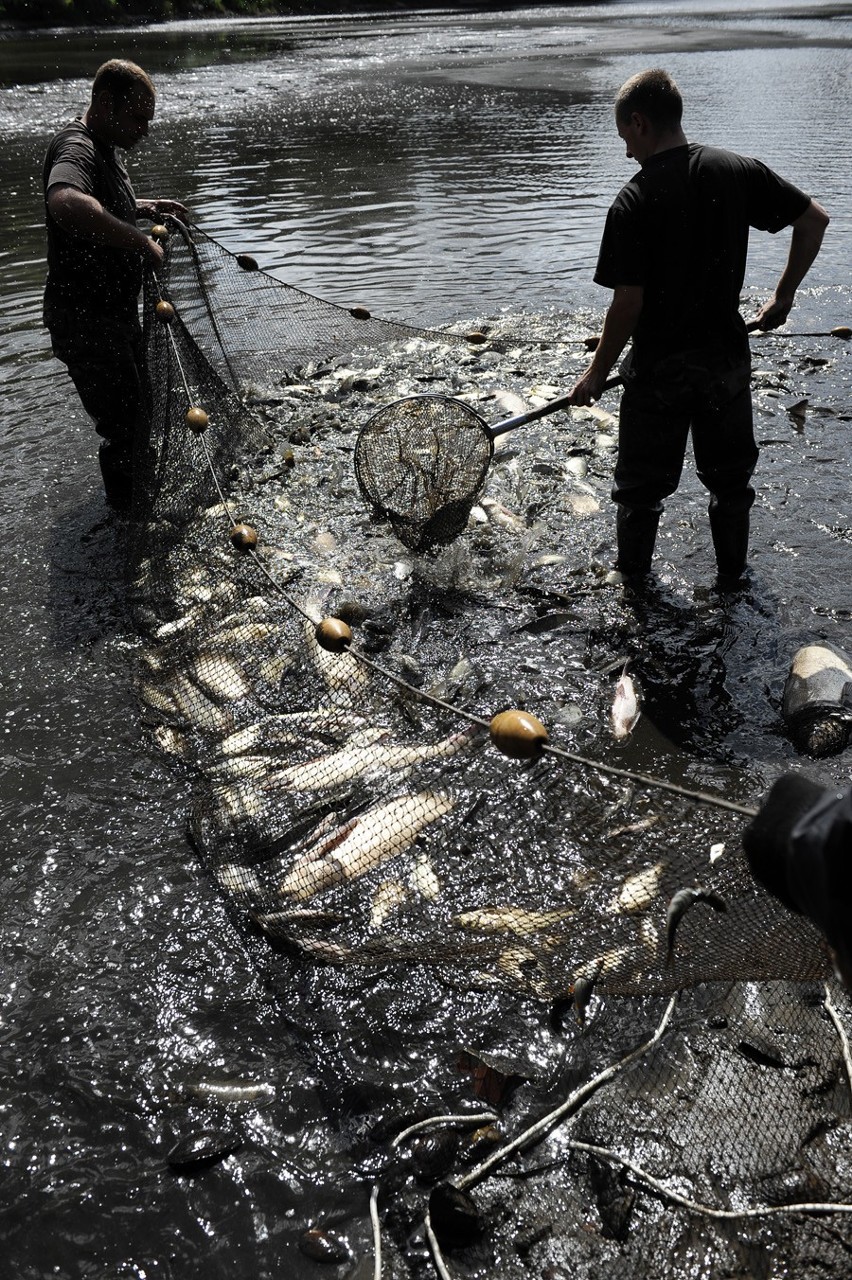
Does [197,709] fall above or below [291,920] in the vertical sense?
above

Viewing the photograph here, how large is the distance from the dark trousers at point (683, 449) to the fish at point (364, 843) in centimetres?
239

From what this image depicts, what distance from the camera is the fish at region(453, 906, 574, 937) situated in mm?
3283

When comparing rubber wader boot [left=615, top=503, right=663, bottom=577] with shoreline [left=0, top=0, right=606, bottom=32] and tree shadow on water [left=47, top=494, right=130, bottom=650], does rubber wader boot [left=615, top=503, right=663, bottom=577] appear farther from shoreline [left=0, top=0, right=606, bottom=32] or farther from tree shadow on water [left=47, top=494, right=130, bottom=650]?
shoreline [left=0, top=0, right=606, bottom=32]

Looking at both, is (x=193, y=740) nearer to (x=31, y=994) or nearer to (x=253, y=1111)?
(x=31, y=994)

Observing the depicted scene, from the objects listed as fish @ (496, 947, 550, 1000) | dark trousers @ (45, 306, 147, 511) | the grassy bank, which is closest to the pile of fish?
fish @ (496, 947, 550, 1000)

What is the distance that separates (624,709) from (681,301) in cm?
208

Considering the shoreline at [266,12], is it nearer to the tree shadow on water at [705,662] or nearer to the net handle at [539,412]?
the net handle at [539,412]

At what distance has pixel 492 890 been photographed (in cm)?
355

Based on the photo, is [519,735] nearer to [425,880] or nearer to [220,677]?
[425,880]

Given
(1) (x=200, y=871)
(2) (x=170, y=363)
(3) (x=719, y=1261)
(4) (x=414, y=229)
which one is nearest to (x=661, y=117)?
(2) (x=170, y=363)

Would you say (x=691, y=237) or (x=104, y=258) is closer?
(x=691, y=237)

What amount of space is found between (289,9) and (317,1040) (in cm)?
6071

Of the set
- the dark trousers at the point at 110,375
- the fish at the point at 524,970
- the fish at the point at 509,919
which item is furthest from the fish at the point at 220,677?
the dark trousers at the point at 110,375

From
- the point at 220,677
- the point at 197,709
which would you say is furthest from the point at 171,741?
the point at 220,677
